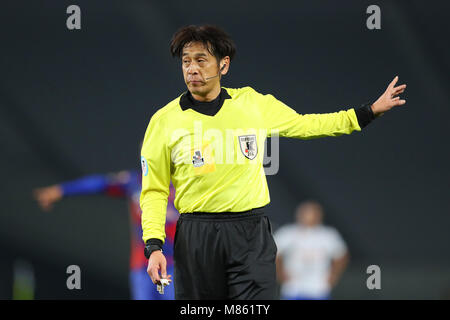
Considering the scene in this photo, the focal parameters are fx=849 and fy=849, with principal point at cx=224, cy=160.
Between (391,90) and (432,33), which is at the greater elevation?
(432,33)

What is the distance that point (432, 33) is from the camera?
9266 millimetres

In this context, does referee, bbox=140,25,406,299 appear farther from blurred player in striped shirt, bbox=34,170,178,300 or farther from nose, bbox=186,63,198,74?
blurred player in striped shirt, bbox=34,170,178,300

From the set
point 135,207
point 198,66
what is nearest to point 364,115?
point 198,66

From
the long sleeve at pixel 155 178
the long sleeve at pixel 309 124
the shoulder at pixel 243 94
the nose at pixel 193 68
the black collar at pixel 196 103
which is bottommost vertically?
the long sleeve at pixel 155 178

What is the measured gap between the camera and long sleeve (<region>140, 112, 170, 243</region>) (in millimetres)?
4078

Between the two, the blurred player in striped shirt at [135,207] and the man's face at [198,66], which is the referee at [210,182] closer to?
the man's face at [198,66]

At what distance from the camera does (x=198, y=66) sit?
13.4 ft

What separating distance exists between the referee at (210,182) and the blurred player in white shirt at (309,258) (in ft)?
13.7

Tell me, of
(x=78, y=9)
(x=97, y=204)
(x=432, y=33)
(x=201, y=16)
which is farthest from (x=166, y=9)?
(x=432, y=33)

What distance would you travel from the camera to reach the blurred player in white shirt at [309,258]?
27.0 feet

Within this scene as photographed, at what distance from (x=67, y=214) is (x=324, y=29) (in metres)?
3.42

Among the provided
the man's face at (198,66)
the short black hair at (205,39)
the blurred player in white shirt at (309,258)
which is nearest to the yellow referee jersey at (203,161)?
the man's face at (198,66)
